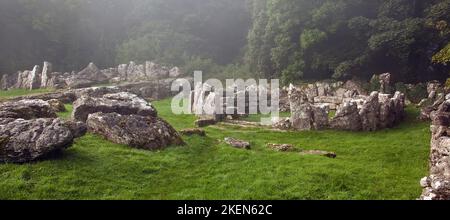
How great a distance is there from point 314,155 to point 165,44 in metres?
48.0

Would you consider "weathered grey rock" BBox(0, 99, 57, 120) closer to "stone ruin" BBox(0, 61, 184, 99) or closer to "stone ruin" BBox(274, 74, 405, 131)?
"stone ruin" BBox(274, 74, 405, 131)

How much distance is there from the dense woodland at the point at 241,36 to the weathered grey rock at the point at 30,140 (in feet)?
68.0

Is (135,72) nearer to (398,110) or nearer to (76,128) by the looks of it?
(398,110)

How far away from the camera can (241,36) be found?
77.1 meters

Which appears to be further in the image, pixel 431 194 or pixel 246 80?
pixel 246 80

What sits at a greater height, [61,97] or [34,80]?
[34,80]

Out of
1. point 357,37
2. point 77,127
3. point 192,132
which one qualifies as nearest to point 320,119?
point 192,132

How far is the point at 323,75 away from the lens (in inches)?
1788

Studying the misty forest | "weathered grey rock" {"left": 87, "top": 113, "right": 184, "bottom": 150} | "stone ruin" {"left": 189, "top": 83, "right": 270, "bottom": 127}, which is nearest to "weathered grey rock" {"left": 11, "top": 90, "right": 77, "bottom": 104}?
the misty forest

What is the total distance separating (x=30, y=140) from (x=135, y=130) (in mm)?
4787

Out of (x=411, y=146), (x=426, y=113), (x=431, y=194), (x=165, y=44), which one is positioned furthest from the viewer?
(x=165, y=44)

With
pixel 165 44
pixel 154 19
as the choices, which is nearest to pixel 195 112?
pixel 165 44

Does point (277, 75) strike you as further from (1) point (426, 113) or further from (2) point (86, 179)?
(2) point (86, 179)

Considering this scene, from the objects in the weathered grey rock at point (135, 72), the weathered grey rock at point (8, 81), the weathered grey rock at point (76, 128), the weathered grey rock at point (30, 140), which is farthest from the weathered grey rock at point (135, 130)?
the weathered grey rock at point (8, 81)
